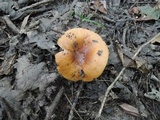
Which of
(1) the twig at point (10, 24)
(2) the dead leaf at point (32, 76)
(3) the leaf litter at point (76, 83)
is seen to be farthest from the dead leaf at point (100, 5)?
(2) the dead leaf at point (32, 76)

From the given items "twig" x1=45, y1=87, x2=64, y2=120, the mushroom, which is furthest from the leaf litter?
the mushroom

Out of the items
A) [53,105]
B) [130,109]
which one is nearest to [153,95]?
[130,109]

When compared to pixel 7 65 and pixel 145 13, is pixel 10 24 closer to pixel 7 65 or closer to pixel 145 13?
pixel 7 65

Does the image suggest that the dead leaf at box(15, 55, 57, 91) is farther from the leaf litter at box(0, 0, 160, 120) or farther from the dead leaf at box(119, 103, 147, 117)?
the dead leaf at box(119, 103, 147, 117)

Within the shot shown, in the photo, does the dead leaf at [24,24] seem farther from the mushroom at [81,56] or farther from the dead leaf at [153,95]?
the dead leaf at [153,95]

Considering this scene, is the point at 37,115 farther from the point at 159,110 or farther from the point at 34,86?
the point at 159,110

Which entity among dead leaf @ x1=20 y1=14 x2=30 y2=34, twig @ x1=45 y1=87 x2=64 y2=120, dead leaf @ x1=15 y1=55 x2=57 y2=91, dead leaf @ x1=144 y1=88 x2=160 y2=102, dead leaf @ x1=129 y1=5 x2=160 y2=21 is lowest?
dead leaf @ x1=144 y1=88 x2=160 y2=102

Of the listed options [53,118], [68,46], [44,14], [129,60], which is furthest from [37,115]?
[44,14]
